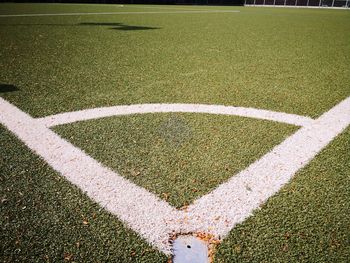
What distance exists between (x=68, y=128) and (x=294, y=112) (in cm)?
235

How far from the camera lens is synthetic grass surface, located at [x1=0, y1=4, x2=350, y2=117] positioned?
3.54 m

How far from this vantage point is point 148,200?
6.21 ft

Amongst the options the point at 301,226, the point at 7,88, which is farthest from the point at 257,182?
the point at 7,88

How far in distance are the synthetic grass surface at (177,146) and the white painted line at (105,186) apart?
0.08m

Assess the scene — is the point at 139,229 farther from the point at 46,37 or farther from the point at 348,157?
the point at 46,37

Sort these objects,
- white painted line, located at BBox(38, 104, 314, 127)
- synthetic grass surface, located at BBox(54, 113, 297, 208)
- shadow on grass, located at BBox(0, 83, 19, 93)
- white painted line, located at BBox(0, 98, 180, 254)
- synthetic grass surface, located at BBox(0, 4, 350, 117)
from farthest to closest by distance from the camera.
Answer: shadow on grass, located at BBox(0, 83, 19, 93)
synthetic grass surface, located at BBox(0, 4, 350, 117)
white painted line, located at BBox(38, 104, 314, 127)
synthetic grass surface, located at BBox(54, 113, 297, 208)
white painted line, located at BBox(0, 98, 180, 254)

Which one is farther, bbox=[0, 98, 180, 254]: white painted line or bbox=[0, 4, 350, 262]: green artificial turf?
bbox=[0, 98, 180, 254]: white painted line

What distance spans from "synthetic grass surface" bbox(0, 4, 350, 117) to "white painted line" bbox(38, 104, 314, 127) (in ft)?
0.52

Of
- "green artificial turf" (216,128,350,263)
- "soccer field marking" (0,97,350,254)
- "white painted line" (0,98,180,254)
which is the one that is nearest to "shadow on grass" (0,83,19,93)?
"soccer field marking" (0,97,350,254)

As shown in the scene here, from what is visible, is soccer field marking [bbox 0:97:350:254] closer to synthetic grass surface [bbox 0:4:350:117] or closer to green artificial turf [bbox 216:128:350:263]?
green artificial turf [bbox 216:128:350:263]

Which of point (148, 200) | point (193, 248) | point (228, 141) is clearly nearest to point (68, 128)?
point (148, 200)

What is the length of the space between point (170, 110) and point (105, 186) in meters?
1.41

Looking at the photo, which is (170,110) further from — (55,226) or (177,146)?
(55,226)

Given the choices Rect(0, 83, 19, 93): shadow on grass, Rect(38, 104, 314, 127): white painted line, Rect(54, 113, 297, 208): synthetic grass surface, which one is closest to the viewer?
Rect(54, 113, 297, 208): synthetic grass surface
